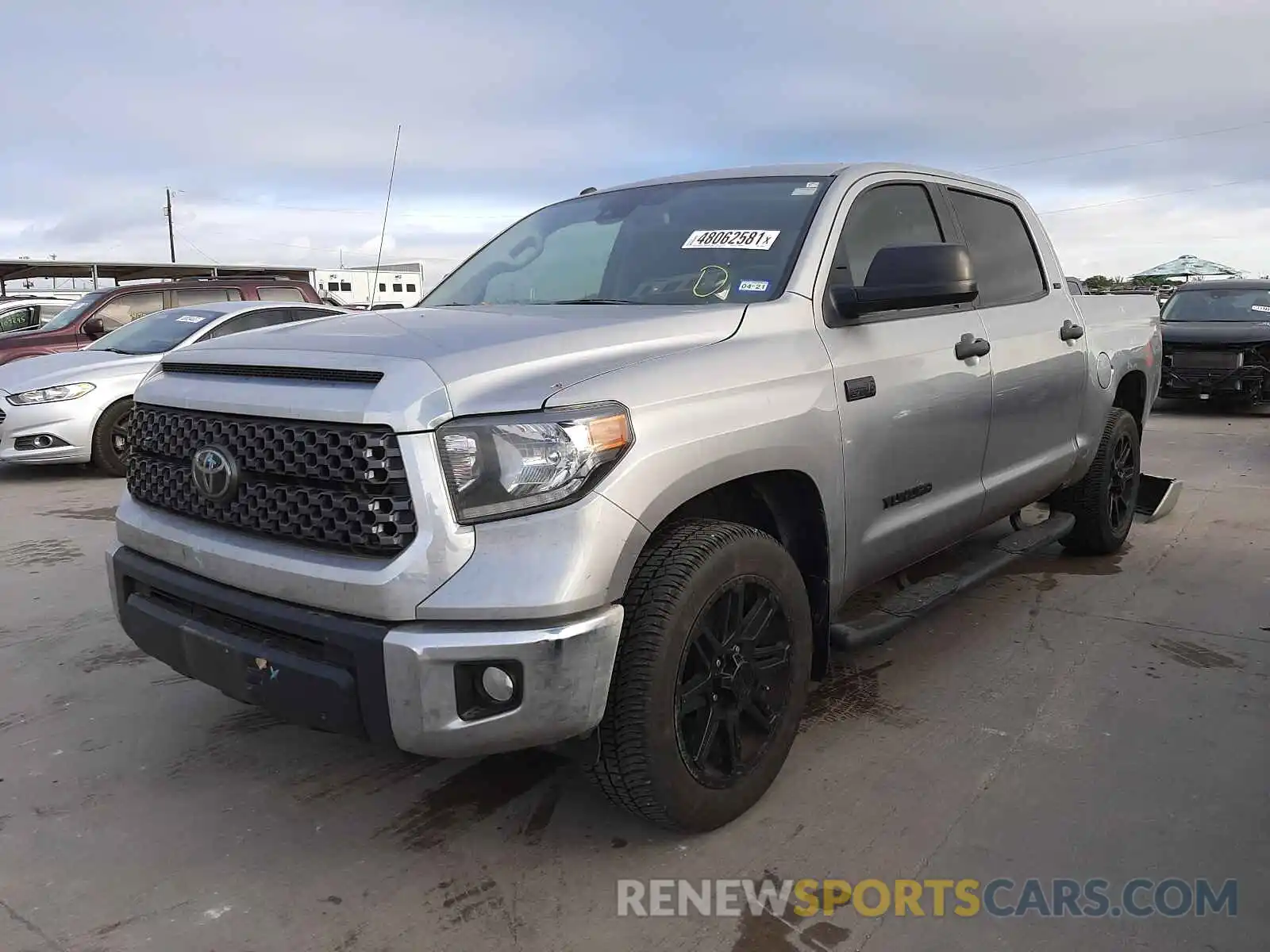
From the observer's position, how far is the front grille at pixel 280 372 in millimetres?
2293

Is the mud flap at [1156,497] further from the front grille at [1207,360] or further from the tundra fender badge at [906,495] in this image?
the front grille at [1207,360]

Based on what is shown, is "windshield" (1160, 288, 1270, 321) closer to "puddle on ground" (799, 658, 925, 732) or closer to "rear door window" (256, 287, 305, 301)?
"puddle on ground" (799, 658, 925, 732)

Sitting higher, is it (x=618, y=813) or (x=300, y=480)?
(x=300, y=480)

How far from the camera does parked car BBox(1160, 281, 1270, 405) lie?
11.1m

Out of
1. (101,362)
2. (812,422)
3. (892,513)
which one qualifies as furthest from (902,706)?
(101,362)

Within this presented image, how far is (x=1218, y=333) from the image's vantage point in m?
11.2

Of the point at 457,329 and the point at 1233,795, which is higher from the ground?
the point at 457,329

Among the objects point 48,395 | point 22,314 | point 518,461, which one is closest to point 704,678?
point 518,461

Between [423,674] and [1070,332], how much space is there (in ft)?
11.8

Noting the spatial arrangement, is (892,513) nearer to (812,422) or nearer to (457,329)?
(812,422)

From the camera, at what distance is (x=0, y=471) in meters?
8.91

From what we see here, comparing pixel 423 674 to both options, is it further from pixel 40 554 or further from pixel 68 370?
pixel 68 370

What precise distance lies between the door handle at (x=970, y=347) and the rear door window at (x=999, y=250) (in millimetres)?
297

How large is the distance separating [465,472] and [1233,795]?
2413 millimetres
